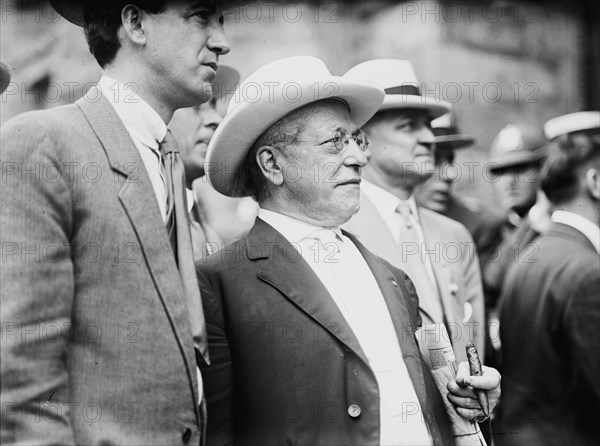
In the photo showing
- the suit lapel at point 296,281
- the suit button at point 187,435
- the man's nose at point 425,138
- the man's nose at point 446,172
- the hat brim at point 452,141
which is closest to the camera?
the suit button at point 187,435

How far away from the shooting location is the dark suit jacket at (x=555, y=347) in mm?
3986

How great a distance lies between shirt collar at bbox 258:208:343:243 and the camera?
317 cm

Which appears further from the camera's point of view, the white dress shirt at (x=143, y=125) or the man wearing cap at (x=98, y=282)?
the white dress shirt at (x=143, y=125)

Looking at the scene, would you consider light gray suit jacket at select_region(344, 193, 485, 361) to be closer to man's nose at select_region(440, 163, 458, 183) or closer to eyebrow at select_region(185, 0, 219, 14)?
man's nose at select_region(440, 163, 458, 183)

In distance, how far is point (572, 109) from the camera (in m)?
8.48

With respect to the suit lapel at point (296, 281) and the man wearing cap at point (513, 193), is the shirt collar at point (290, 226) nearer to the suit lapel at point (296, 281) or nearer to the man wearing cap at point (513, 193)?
the suit lapel at point (296, 281)

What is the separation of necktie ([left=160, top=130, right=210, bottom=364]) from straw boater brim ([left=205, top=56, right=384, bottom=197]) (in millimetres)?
499

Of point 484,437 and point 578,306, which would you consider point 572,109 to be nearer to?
point 578,306

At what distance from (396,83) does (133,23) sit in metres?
2.13

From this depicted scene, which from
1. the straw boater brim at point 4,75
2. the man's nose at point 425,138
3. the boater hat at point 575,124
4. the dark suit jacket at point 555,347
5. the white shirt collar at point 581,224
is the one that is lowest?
the dark suit jacket at point 555,347

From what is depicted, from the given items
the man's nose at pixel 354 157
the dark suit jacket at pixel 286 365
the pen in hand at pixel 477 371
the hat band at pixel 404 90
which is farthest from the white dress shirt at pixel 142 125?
the hat band at pixel 404 90

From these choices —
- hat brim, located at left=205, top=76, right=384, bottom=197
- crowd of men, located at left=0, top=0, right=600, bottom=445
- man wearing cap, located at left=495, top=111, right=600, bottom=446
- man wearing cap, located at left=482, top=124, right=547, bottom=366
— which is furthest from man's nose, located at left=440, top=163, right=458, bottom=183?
hat brim, located at left=205, top=76, right=384, bottom=197

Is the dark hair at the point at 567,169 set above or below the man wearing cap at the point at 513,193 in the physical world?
above

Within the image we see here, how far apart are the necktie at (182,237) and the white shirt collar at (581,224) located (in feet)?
8.06
